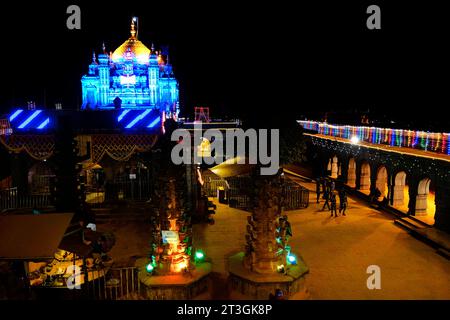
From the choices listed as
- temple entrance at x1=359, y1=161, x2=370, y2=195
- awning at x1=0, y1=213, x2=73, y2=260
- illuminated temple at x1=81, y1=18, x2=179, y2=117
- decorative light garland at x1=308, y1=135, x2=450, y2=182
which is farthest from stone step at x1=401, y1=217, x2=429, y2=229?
illuminated temple at x1=81, y1=18, x2=179, y2=117

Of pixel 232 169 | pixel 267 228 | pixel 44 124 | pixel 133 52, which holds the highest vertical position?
pixel 133 52

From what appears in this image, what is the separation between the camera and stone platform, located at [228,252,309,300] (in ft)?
30.8

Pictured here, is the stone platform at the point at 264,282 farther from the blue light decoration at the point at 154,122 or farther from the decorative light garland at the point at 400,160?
the blue light decoration at the point at 154,122

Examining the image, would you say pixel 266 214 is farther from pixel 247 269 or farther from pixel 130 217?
pixel 130 217

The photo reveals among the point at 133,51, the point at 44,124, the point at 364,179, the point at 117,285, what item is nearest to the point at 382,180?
the point at 364,179

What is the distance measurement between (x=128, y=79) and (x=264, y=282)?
3656 centimetres

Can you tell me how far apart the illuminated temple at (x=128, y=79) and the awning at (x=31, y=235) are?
3421 centimetres

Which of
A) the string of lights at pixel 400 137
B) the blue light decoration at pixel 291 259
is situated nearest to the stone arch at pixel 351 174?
the string of lights at pixel 400 137

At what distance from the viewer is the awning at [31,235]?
720cm

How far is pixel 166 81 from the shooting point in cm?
4378

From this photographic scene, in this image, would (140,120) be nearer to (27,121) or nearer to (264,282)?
(27,121)

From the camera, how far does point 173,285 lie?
9.34 m

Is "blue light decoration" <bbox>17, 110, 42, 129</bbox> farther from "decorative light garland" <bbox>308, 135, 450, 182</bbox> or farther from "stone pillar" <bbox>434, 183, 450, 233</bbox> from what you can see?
"stone pillar" <bbox>434, 183, 450, 233</bbox>
